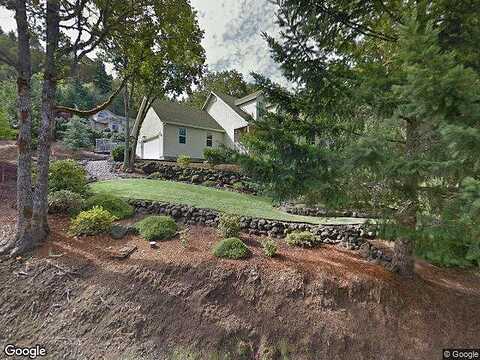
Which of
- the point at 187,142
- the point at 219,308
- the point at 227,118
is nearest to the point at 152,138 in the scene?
the point at 187,142

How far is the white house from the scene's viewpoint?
65.3 feet

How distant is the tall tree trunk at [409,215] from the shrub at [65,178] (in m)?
8.63

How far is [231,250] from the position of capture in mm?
5652

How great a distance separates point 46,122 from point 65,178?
306 cm

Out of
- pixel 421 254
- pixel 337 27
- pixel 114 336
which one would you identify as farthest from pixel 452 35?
pixel 114 336

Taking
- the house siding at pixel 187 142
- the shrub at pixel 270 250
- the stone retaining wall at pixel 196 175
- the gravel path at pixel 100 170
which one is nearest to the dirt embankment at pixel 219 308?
the shrub at pixel 270 250

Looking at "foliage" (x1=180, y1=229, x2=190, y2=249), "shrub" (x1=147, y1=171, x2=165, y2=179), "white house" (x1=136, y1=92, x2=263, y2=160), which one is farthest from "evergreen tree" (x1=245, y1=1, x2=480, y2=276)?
"white house" (x1=136, y1=92, x2=263, y2=160)

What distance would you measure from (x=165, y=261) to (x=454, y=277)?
6.57 metres

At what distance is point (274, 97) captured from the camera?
5.26 m

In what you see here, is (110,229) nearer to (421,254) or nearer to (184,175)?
(421,254)

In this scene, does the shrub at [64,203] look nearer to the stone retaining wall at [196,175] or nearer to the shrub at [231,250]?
the shrub at [231,250]

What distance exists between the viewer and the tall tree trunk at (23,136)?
546 centimetres

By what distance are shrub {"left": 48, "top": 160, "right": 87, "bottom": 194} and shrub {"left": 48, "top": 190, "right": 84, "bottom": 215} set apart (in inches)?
29.9

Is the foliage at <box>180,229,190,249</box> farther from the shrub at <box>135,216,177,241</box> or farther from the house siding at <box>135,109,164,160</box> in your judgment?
the house siding at <box>135,109,164,160</box>
